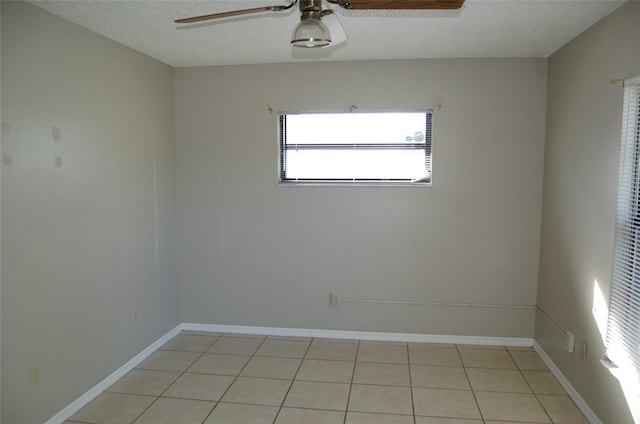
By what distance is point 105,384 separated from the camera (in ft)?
10.2

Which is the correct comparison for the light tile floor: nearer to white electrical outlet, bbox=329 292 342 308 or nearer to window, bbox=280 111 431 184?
white electrical outlet, bbox=329 292 342 308

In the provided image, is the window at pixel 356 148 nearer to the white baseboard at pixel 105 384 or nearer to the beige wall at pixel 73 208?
the beige wall at pixel 73 208

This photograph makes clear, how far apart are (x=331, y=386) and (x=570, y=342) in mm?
1606

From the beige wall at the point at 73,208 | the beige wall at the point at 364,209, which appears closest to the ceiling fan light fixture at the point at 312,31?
the beige wall at the point at 73,208

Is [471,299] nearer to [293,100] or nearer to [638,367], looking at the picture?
[638,367]

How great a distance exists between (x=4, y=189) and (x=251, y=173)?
1989 mm

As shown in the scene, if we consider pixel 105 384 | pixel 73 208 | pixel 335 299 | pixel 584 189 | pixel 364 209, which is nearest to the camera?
pixel 73 208

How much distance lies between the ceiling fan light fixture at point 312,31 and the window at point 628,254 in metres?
1.61

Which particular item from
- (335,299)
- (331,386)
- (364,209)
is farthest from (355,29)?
(331,386)

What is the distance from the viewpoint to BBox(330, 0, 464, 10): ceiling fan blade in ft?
5.71

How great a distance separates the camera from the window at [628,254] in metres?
2.28

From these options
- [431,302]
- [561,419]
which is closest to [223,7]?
[431,302]

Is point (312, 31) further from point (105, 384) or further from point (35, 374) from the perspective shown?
point (105, 384)

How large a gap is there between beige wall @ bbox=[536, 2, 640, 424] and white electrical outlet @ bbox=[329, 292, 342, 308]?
1.62 m
